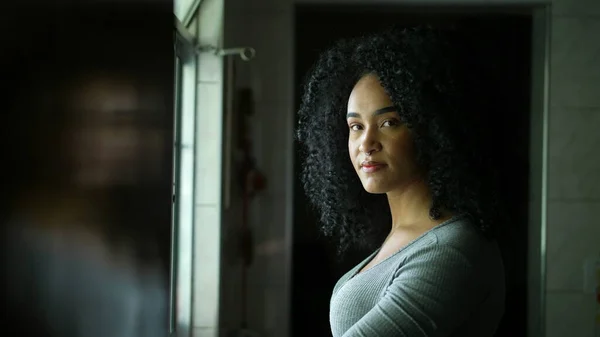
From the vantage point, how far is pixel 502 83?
0.95 metres

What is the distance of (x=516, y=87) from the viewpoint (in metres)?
0.99

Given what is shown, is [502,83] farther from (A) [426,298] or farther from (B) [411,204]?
(A) [426,298]

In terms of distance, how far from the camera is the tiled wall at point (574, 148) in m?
0.97

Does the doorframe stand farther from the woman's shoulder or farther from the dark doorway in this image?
the woman's shoulder

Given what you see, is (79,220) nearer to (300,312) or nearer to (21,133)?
(21,133)

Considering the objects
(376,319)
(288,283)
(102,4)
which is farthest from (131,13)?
(288,283)

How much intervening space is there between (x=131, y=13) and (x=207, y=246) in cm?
81

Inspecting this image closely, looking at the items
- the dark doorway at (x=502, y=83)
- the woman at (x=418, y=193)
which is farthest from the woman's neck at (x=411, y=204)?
the dark doorway at (x=502, y=83)

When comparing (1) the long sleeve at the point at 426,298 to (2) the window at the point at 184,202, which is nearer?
(1) the long sleeve at the point at 426,298

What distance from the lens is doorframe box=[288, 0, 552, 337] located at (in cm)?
99

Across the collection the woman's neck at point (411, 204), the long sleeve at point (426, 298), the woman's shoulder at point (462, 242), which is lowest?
the long sleeve at point (426, 298)

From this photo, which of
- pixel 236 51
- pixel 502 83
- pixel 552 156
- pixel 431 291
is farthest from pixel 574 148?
pixel 431 291

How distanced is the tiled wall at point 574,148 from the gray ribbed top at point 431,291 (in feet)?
1.92

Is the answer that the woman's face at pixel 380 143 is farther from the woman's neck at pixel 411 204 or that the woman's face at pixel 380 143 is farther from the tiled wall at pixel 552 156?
the tiled wall at pixel 552 156
